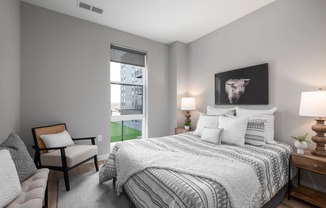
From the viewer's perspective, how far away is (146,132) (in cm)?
402

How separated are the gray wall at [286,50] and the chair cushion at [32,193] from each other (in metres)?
3.09

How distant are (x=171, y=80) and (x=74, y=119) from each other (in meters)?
2.46

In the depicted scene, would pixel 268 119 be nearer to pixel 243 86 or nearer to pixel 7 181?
pixel 243 86

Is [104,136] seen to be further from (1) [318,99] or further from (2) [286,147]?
(1) [318,99]

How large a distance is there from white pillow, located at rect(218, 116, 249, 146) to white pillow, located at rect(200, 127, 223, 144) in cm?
8

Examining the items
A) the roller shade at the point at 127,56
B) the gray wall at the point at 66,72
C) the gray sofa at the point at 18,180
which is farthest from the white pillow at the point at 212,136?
the roller shade at the point at 127,56

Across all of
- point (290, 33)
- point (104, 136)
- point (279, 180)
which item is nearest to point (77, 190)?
point (104, 136)

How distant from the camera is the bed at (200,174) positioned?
1.15m

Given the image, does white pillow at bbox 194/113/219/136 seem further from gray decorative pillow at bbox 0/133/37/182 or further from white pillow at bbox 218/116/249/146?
gray decorative pillow at bbox 0/133/37/182

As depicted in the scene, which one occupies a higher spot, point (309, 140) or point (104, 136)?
point (309, 140)

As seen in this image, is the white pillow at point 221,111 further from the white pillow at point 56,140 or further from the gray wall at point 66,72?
the white pillow at point 56,140

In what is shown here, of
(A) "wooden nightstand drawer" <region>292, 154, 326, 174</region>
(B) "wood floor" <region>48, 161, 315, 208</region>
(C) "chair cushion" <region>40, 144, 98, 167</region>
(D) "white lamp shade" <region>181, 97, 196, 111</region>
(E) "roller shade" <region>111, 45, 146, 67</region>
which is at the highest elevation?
(E) "roller shade" <region>111, 45, 146, 67</region>

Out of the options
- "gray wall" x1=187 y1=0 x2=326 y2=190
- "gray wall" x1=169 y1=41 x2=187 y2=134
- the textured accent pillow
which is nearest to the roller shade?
"gray wall" x1=169 y1=41 x2=187 y2=134

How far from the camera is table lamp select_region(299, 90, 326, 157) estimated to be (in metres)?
1.80
